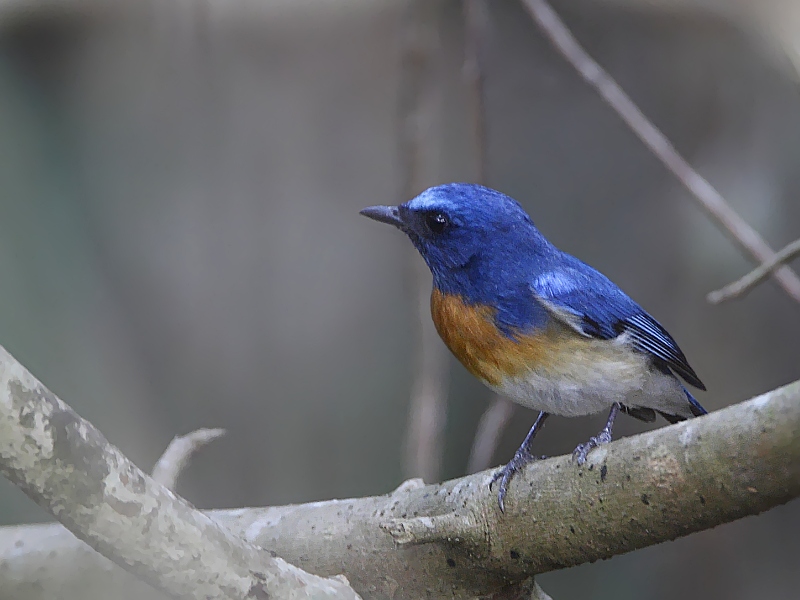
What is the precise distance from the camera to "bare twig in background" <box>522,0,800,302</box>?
2.65 meters

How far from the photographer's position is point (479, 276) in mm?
2602

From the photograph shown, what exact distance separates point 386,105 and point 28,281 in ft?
7.81

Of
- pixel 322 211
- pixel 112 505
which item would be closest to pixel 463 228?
pixel 112 505

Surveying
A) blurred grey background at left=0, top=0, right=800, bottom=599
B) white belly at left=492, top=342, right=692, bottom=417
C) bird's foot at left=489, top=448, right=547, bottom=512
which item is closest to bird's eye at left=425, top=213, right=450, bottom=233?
white belly at left=492, top=342, right=692, bottom=417

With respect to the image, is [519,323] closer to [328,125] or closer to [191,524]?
[191,524]

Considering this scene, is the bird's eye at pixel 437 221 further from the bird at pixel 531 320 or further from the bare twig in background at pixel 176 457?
the bare twig in background at pixel 176 457

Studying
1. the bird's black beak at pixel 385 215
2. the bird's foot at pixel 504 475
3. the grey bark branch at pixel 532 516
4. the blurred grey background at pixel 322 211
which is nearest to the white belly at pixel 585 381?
the bird's foot at pixel 504 475

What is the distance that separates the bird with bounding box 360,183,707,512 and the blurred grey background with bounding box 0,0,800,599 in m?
2.15

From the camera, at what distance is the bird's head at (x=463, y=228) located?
2658 mm

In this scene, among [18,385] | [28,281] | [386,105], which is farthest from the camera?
[386,105]

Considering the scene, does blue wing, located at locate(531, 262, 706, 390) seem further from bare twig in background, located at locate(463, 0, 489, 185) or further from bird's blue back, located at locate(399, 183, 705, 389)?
bare twig in background, located at locate(463, 0, 489, 185)

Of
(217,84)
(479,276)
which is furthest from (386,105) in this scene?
(479,276)

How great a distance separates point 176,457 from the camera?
2.46 meters

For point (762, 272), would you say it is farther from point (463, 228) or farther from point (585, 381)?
point (463, 228)
